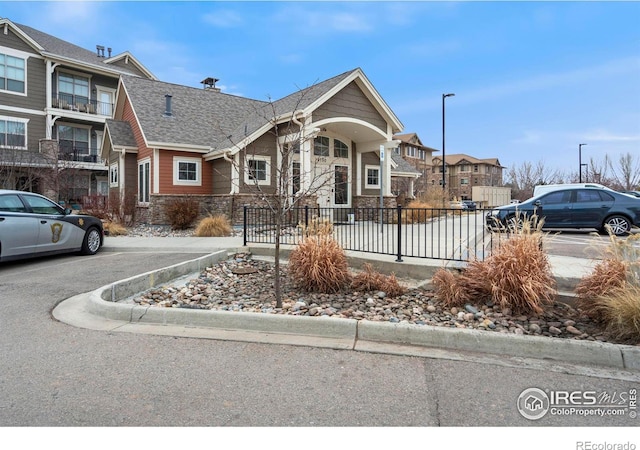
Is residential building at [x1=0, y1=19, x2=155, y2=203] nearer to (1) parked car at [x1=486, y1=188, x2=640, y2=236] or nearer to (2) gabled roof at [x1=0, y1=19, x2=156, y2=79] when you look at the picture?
(2) gabled roof at [x1=0, y1=19, x2=156, y2=79]

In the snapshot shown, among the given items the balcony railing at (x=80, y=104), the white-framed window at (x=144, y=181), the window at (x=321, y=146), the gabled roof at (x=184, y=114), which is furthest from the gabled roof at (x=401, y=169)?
the balcony railing at (x=80, y=104)

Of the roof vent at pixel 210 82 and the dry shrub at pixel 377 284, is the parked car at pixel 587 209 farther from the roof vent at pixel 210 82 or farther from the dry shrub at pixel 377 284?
the roof vent at pixel 210 82

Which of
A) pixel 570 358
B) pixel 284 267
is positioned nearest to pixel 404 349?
pixel 570 358

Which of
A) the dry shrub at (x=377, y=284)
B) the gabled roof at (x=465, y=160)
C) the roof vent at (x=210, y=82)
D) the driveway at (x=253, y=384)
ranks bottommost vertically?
the driveway at (x=253, y=384)

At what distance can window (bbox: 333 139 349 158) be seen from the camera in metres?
18.4

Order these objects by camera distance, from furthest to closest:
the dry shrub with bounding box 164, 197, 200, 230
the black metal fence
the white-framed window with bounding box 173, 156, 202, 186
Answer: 1. the white-framed window with bounding box 173, 156, 202, 186
2. the dry shrub with bounding box 164, 197, 200, 230
3. the black metal fence

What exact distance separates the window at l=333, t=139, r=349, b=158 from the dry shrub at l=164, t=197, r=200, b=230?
7.11 metres

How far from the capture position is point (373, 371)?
355 centimetres

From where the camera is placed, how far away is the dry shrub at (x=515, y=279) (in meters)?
4.87

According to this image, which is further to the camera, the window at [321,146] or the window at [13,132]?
A: the window at [13,132]

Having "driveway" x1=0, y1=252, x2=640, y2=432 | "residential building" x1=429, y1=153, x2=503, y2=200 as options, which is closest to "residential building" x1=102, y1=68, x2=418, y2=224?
"driveway" x1=0, y1=252, x2=640, y2=432

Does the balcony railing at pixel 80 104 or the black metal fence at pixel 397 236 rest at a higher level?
the balcony railing at pixel 80 104

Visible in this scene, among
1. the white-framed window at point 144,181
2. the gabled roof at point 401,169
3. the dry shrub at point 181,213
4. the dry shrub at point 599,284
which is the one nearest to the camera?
the dry shrub at point 599,284

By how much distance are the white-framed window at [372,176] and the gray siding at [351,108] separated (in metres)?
2.58
